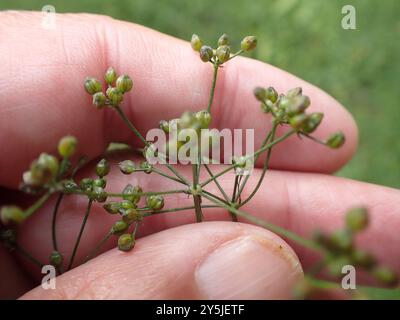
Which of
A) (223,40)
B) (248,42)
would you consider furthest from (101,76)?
(248,42)

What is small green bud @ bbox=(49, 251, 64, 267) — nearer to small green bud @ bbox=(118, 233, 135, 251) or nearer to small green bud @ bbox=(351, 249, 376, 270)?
small green bud @ bbox=(118, 233, 135, 251)

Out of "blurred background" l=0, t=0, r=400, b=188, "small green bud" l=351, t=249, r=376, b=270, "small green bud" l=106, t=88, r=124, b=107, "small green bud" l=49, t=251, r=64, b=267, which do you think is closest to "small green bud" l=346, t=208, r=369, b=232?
"small green bud" l=351, t=249, r=376, b=270

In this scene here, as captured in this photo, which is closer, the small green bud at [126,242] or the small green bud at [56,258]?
the small green bud at [126,242]

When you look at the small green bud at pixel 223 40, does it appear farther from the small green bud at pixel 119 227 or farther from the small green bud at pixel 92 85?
the small green bud at pixel 119 227

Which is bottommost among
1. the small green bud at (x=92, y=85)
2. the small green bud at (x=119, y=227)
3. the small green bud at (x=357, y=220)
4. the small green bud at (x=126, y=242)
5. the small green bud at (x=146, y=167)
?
the small green bud at (x=126, y=242)

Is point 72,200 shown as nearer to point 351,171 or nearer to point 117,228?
point 117,228

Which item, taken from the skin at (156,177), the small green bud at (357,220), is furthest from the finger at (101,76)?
the small green bud at (357,220)

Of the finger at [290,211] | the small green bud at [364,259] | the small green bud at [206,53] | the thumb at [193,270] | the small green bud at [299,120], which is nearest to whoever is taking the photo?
the small green bud at [364,259]
